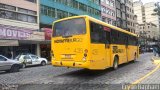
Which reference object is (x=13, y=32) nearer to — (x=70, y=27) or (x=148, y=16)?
(x=70, y=27)

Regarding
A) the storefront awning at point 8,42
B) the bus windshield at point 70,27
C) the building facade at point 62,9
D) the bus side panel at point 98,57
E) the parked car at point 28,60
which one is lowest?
the parked car at point 28,60

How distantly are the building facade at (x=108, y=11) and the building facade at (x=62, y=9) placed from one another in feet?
19.4

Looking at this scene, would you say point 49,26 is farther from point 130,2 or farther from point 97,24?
point 130,2

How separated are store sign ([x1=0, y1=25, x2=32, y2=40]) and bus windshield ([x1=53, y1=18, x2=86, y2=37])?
57.5ft

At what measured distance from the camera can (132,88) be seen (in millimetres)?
10617

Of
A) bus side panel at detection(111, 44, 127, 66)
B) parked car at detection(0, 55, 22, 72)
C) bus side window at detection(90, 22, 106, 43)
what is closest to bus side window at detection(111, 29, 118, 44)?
bus side panel at detection(111, 44, 127, 66)

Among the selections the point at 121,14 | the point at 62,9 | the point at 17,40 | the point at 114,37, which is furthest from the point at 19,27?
the point at 121,14

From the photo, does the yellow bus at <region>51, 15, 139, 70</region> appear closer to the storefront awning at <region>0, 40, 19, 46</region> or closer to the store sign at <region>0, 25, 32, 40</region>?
the storefront awning at <region>0, 40, 19, 46</region>

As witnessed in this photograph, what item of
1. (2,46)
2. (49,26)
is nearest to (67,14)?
(49,26)

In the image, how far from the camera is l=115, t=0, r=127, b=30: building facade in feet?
278

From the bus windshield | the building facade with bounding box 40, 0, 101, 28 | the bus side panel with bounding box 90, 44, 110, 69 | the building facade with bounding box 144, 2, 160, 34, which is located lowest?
the bus side panel with bounding box 90, 44, 110, 69

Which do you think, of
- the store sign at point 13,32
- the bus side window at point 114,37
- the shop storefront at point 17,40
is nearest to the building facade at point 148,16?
the shop storefront at point 17,40

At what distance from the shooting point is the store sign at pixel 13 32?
31.7 meters

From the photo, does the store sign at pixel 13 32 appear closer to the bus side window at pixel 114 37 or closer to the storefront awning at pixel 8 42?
the storefront awning at pixel 8 42
